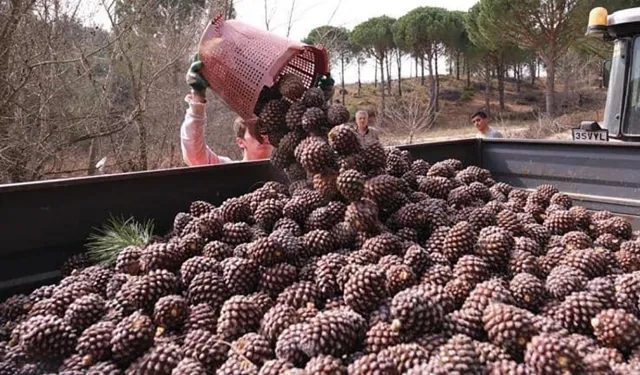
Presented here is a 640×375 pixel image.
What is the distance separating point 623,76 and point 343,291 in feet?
14.0

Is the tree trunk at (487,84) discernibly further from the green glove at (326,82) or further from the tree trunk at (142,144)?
the green glove at (326,82)

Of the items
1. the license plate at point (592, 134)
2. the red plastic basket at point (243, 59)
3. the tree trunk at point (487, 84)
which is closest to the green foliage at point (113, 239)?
the red plastic basket at point (243, 59)

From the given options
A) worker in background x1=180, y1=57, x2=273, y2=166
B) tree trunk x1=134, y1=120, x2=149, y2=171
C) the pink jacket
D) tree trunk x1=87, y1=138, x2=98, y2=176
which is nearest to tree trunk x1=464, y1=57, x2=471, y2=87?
tree trunk x1=134, y1=120, x2=149, y2=171

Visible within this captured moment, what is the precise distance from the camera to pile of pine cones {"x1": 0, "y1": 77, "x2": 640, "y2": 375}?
126 centimetres

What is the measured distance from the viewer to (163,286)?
61.6 inches

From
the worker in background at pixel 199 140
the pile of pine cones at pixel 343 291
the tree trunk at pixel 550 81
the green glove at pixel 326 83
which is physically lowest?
the pile of pine cones at pixel 343 291

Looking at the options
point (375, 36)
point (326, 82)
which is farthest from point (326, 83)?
point (375, 36)

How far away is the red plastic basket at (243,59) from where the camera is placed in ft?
7.78

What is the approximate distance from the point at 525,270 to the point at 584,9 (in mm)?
25817

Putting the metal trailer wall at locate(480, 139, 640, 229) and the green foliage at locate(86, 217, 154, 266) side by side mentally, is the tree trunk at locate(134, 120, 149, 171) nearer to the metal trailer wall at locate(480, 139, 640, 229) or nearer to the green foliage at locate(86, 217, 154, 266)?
the metal trailer wall at locate(480, 139, 640, 229)

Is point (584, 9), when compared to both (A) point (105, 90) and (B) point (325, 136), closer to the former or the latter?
(A) point (105, 90)

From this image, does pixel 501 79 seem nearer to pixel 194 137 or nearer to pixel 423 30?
pixel 423 30

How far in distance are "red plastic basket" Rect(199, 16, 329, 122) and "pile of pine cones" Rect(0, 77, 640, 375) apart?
0.31 m

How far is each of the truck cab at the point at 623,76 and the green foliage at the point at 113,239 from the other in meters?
4.33
